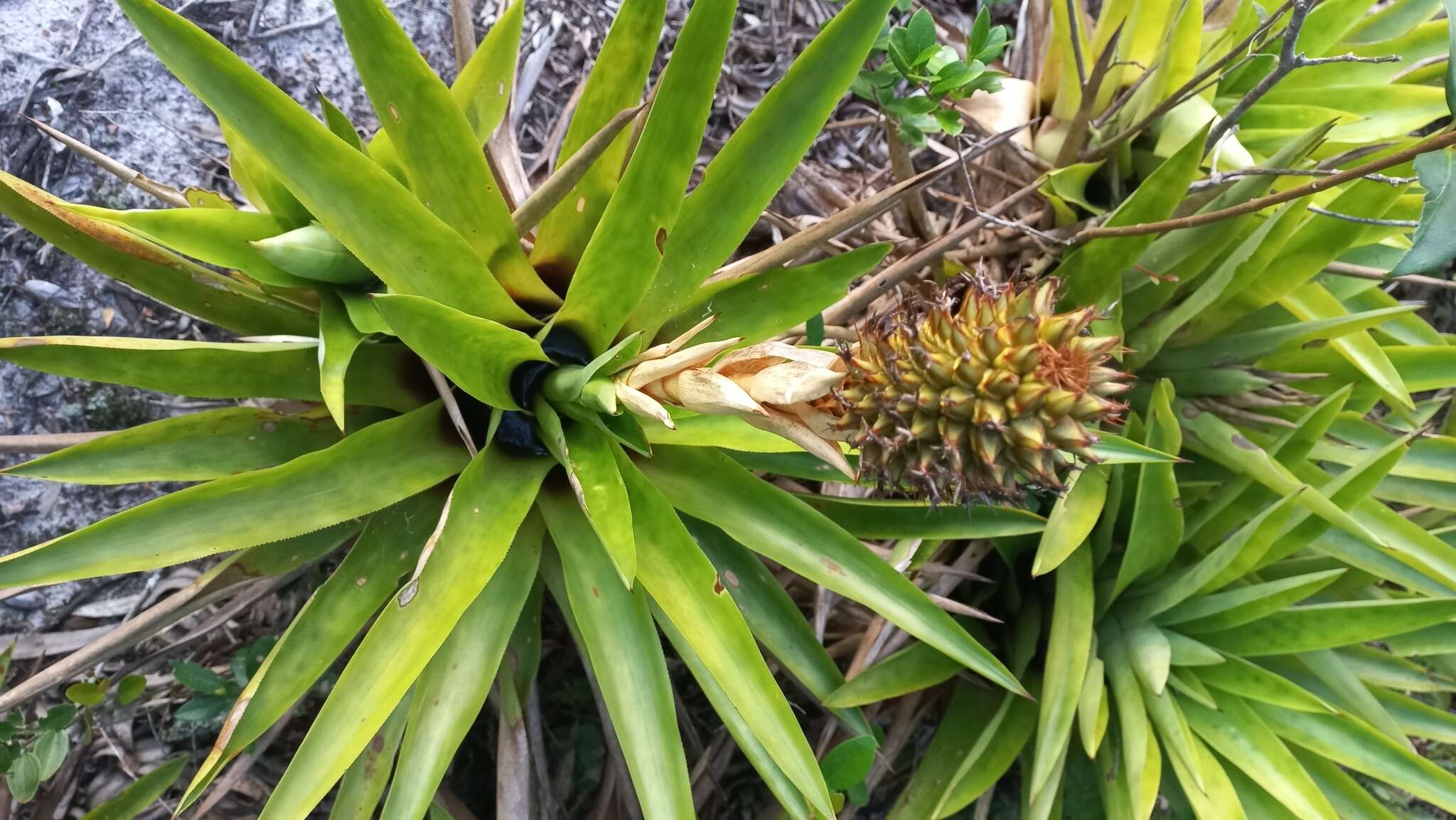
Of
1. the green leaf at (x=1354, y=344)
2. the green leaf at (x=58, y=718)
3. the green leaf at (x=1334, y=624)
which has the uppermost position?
the green leaf at (x=58, y=718)

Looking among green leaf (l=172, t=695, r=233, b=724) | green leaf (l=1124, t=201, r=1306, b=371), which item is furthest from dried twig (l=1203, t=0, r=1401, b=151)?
green leaf (l=172, t=695, r=233, b=724)

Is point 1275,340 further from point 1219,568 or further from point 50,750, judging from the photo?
point 50,750

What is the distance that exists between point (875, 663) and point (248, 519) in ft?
3.89

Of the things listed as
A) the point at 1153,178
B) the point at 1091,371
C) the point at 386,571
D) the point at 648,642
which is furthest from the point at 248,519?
the point at 1153,178

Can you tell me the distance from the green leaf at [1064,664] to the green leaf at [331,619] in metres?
1.20

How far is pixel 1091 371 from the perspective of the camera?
3.52ft

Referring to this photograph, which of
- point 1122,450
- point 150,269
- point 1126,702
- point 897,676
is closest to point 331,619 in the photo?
point 150,269

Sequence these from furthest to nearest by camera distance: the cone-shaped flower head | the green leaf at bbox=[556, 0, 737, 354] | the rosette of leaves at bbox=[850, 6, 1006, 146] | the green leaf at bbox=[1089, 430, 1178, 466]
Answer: the rosette of leaves at bbox=[850, 6, 1006, 146], the green leaf at bbox=[1089, 430, 1178, 466], the green leaf at bbox=[556, 0, 737, 354], the cone-shaped flower head

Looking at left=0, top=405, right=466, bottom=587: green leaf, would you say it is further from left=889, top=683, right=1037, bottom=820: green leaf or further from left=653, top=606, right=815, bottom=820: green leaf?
left=889, top=683, right=1037, bottom=820: green leaf

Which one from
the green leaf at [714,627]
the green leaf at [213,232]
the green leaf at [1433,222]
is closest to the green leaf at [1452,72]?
the green leaf at [1433,222]

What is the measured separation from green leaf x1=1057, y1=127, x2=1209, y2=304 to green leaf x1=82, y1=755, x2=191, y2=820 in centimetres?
210

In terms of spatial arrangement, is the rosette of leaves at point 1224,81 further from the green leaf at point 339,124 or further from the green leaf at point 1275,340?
the green leaf at point 339,124

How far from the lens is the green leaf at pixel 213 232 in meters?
1.12

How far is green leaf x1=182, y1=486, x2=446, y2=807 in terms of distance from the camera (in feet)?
3.86
